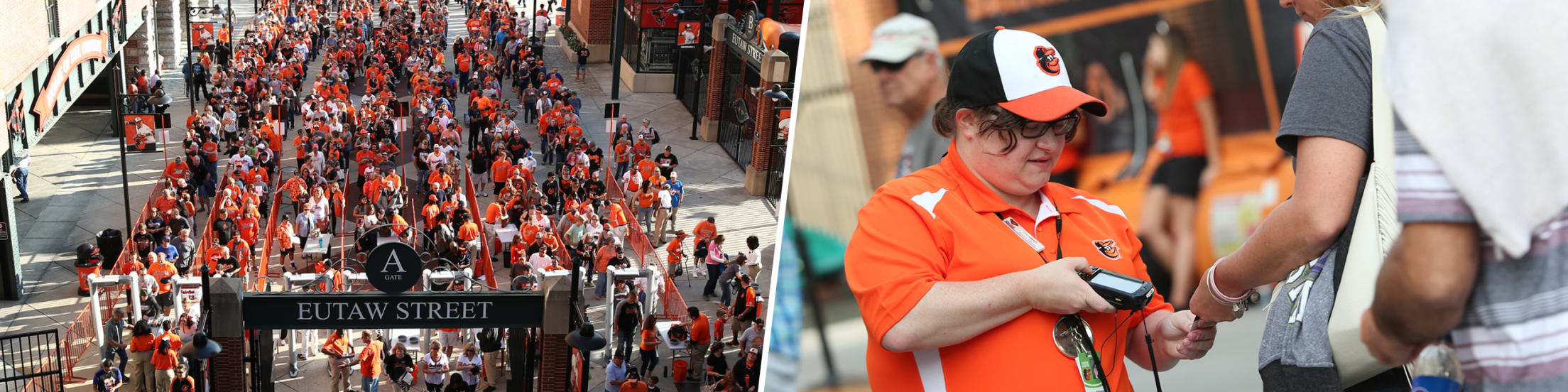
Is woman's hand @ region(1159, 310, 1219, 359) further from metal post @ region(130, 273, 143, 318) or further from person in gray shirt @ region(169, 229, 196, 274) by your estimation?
person in gray shirt @ region(169, 229, 196, 274)

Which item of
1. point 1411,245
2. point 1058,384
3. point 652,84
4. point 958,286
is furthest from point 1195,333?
point 652,84

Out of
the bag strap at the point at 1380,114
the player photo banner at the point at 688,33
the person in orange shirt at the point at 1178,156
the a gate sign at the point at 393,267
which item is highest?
the bag strap at the point at 1380,114

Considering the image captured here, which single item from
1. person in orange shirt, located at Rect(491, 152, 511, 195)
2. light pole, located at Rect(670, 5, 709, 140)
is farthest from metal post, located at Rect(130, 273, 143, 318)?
light pole, located at Rect(670, 5, 709, 140)

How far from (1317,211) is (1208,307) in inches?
13.5

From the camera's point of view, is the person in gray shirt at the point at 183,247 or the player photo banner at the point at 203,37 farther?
the player photo banner at the point at 203,37

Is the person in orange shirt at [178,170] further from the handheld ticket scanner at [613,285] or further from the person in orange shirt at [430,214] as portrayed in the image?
the handheld ticket scanner at [613,285]

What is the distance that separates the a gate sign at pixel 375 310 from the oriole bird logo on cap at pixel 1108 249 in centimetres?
811

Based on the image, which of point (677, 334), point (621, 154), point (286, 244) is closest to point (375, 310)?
point (677, 334)

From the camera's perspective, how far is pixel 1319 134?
1.39 metres

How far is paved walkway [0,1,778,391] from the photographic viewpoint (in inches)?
698

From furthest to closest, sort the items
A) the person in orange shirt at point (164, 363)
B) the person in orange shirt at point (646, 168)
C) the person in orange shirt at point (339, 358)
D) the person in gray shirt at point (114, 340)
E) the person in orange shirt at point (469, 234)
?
the person in orange shirt at point (646, 168) → the person in orange shirt at point (469, 234) → the person in gray shirt at point (114, 340) → the person in orange shirt at point (339, 358) → the person in orange shirt at point (164, 363)

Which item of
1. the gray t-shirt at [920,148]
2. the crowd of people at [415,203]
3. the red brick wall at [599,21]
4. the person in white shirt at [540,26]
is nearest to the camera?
the gray t-shirt at [920,148]

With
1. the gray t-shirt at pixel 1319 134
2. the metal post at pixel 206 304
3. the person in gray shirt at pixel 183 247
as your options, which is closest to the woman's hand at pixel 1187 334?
the gray t-shirt at pixel 1319 134

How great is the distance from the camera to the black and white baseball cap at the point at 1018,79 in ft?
6.40
